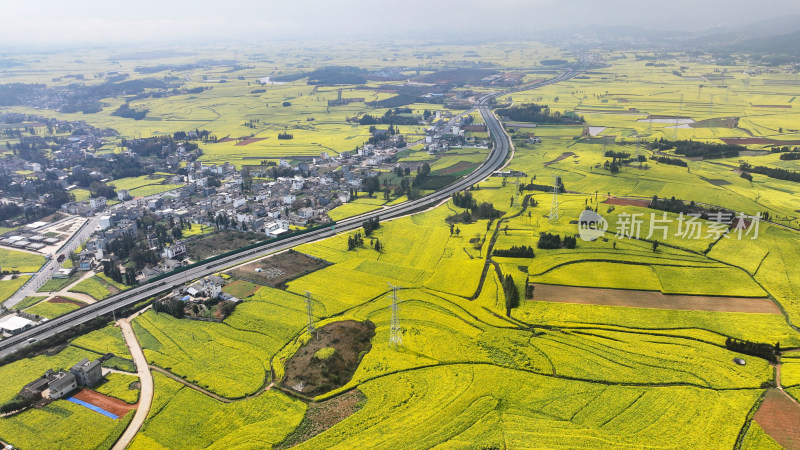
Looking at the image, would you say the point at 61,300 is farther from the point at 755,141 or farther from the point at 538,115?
Answer: the point at 755,141

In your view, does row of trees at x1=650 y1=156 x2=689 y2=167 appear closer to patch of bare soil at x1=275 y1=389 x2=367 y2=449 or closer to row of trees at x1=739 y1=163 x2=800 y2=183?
row of trees at x1=739 y1=163 x2=800 y2=183

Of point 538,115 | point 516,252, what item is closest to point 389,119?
point 538,115

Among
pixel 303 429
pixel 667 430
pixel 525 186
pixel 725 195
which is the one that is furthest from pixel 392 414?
pixel 725 195

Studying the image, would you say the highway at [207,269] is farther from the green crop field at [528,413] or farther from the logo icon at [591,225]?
the green crop field at [528,413]

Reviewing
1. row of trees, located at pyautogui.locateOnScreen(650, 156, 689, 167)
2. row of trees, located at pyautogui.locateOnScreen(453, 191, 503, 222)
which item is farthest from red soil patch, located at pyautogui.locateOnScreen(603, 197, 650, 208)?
row of trees, located at pyautogui.locateOnScreen(650, 156, 689, 167)

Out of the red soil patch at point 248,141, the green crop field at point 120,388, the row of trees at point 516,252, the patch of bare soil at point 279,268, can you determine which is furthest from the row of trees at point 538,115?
the green crop field at point 120,388

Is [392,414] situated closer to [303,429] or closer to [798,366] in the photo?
[303,429]
